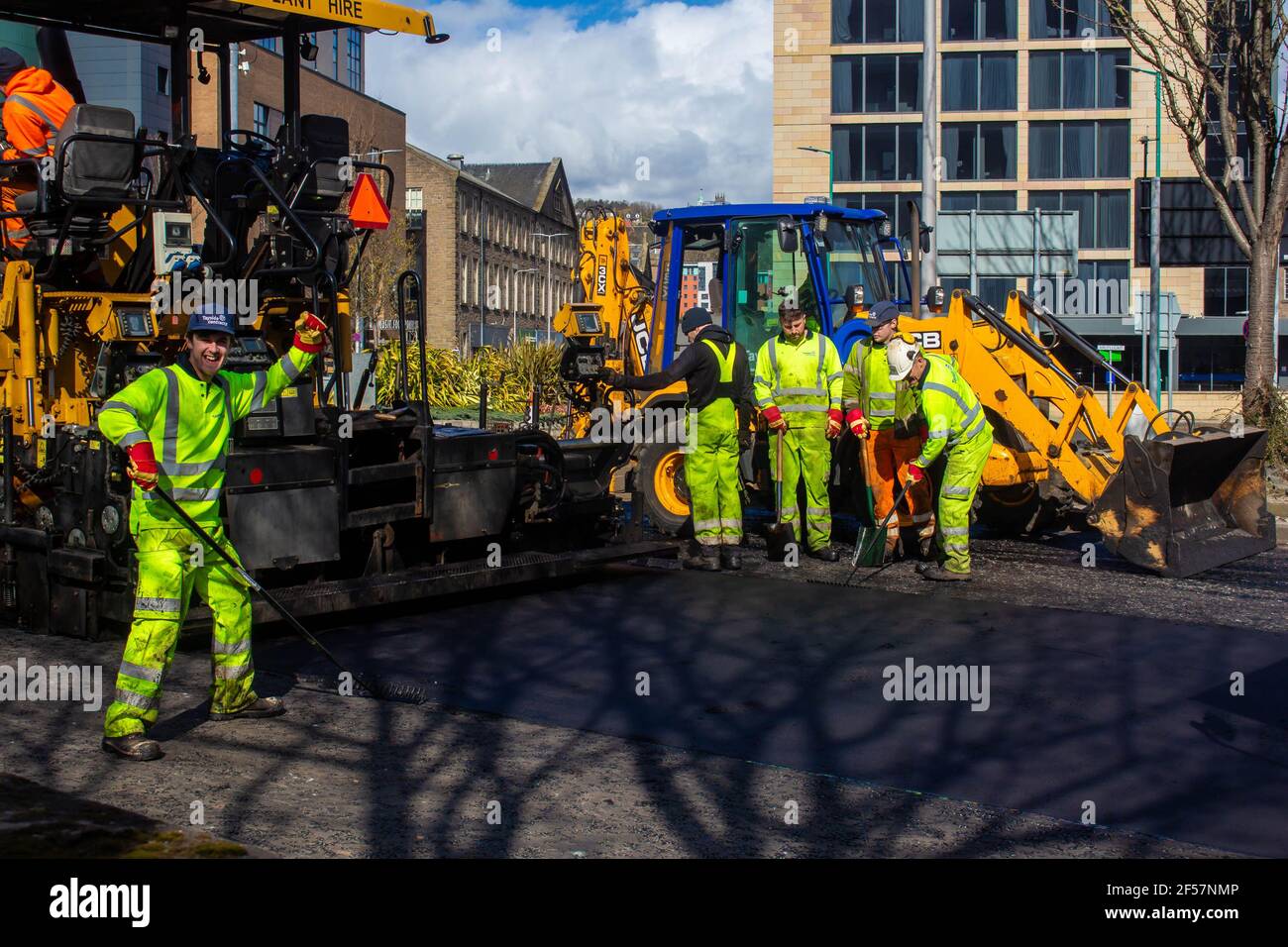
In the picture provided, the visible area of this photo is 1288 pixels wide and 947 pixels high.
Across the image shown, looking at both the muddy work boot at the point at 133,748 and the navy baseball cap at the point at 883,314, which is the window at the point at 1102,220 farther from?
the muddy work boot at the point at 133,748

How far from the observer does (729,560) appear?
428 inches

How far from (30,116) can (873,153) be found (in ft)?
155

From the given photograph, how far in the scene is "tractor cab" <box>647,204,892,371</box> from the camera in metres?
12.3

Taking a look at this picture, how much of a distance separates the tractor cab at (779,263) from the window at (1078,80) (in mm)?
42226

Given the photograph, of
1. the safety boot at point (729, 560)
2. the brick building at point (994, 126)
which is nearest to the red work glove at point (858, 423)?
the safety boot at point (729, 560)

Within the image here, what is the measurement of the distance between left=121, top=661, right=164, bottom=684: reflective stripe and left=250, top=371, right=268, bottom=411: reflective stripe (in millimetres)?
1318

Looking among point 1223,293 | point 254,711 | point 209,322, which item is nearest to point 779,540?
point 254,711

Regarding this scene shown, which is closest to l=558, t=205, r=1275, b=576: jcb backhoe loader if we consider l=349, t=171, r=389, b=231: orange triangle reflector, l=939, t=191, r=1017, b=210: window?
l=349, t=171, r=389, b=231: orange triangle reflector

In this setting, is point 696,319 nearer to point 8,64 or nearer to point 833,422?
point 833,422

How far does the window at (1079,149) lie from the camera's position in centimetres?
5159

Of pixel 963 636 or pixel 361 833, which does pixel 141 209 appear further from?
pixel 963 636

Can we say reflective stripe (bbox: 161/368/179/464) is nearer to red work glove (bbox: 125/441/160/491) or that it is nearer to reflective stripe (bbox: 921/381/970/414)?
red work glove (bbox: 125/441/160/491)

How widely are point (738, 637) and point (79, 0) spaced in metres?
5.12
